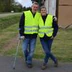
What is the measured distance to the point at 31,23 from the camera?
937 cm

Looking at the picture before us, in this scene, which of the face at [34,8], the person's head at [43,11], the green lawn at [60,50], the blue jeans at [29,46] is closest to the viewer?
the person's head at [43,11]

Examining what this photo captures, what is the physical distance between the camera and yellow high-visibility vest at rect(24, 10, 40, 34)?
30.7 feet

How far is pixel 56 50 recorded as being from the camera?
39.2 ft

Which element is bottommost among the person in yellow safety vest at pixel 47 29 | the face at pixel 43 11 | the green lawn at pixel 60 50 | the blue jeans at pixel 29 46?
the green lawn at pixel 60 50

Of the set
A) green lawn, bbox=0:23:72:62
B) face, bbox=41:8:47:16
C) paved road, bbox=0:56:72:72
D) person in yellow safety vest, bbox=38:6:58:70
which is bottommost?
green lawn, bbox=0:23:72:62

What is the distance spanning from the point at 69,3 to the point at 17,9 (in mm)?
51842

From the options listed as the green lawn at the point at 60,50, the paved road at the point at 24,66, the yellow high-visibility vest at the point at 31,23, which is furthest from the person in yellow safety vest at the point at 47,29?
the green lawn at the point at 60,50

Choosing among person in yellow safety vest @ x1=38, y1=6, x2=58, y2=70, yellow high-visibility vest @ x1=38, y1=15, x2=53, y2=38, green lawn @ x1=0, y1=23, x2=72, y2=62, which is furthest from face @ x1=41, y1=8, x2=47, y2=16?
green lawn @ x1=0, y1=23, x2=72, y2=62

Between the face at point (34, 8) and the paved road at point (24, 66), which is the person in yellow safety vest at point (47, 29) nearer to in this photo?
the face at point (34, 8)

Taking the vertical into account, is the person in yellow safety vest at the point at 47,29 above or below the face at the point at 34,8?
below

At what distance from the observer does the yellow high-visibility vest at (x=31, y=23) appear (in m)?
9.35

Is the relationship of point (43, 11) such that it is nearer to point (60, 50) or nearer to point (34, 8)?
point (34, 8)

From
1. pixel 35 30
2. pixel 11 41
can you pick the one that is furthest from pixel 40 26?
pixel 11 41

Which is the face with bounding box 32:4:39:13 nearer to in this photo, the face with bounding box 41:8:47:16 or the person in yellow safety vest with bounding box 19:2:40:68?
the person in yellow safety vest with bounding box 19:2:40:68
